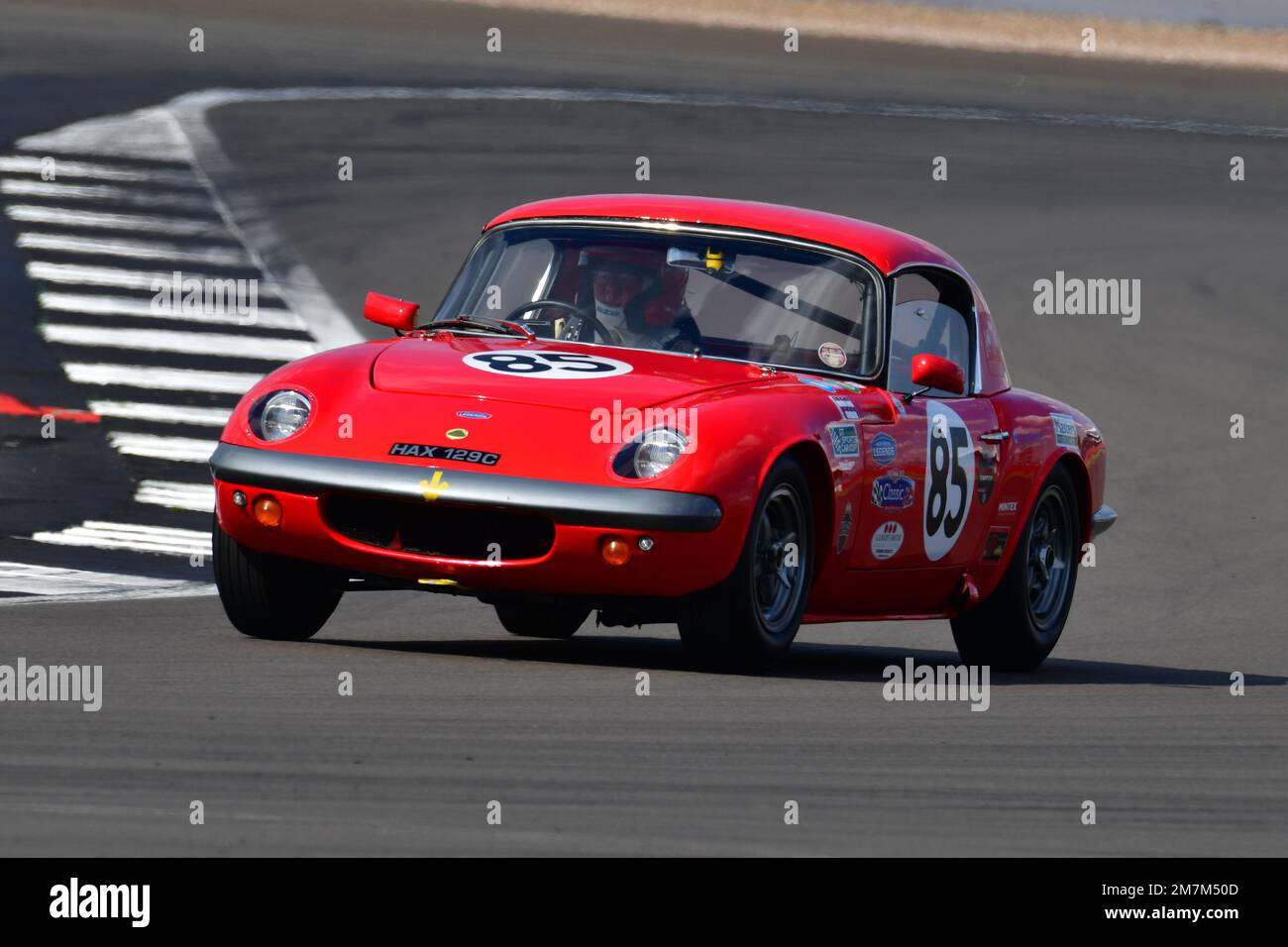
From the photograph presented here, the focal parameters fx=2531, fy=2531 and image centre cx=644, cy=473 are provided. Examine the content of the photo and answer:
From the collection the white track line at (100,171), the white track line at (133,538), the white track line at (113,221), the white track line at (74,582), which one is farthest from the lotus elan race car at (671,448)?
the white track line at (100,171)

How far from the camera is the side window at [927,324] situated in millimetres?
8930

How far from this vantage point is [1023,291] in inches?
754

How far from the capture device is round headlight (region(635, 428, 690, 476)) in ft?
24.4

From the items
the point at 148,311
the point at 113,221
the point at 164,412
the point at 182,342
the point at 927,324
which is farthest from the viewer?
the point at 113,221

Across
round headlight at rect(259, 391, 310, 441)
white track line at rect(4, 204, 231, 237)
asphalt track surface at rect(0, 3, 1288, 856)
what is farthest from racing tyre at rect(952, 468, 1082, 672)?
white track line at rect(4, 204, 231, 237)

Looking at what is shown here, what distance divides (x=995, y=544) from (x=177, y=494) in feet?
16.1

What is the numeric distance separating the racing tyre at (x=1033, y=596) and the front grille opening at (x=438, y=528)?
2513mm

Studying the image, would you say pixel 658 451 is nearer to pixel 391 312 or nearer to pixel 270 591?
pixel 270 591

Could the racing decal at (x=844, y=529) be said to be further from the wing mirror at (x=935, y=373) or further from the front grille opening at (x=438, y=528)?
the front grille opening at (x=438, y=528)

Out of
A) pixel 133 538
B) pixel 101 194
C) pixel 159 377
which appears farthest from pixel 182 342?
pixel 133 538

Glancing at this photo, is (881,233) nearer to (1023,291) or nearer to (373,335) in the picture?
(373,335)

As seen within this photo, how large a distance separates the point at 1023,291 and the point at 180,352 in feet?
21.5

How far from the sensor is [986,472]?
358 inches
